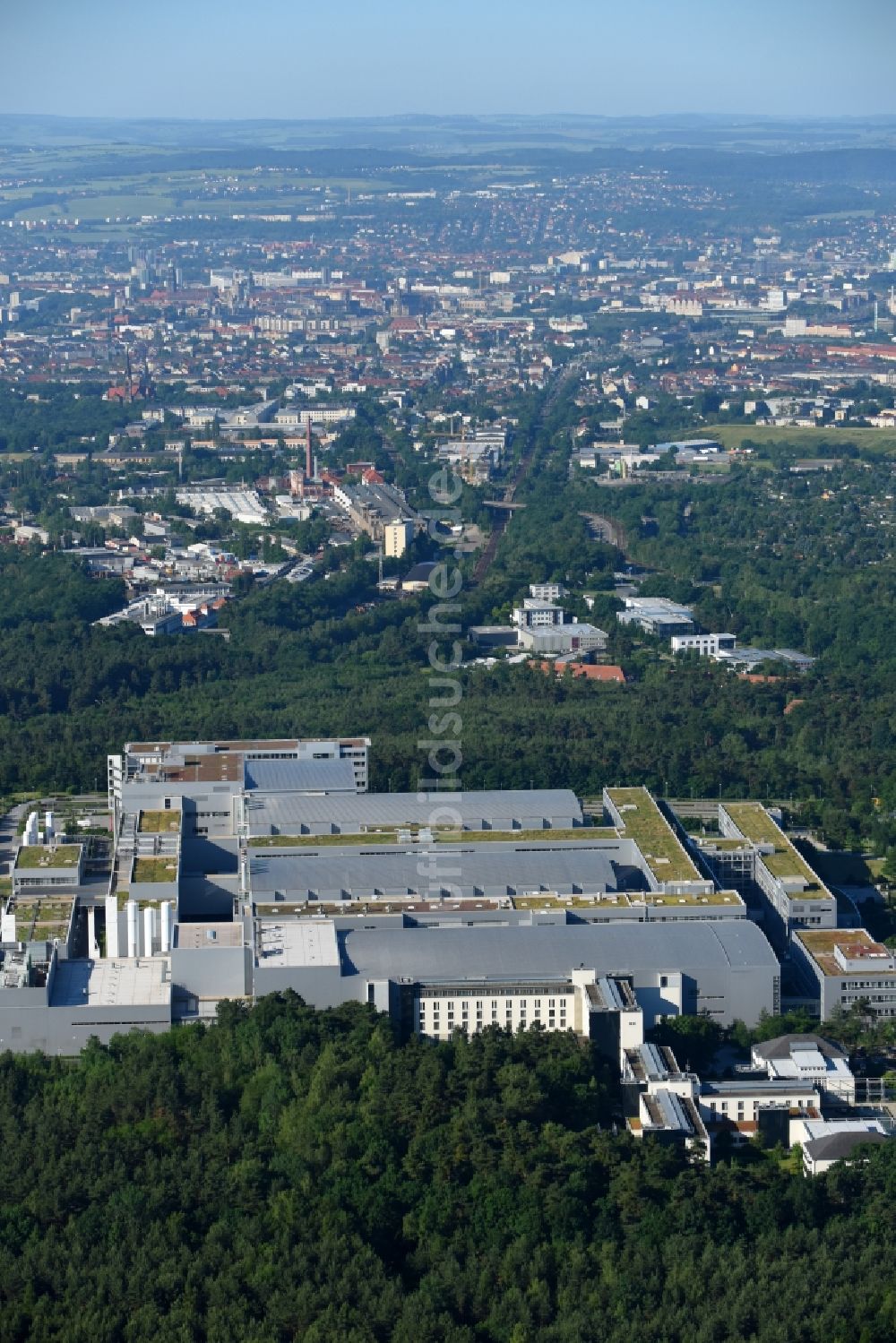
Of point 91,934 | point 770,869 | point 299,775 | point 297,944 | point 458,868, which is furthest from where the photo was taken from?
point 299,775

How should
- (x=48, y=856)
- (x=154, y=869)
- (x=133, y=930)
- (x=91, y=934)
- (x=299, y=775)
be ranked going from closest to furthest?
(x=133, y=930), (x=91, y=934), (x=154, y=869), (x=48, y=856), (x=299, y=775)

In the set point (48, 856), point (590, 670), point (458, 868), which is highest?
point (458, 868)

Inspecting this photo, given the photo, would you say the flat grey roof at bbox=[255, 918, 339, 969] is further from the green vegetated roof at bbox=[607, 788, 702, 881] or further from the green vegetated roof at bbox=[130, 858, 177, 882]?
the green vegetated roof at bbox=[607, 788, 702, 881]

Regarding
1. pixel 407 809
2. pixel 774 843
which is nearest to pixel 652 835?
pixel 774 843

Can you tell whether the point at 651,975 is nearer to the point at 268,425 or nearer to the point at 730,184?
the point at 268,425

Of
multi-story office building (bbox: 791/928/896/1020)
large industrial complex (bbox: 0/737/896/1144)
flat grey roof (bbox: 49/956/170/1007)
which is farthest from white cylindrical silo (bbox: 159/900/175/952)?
multi-story office building (bbox: 791/928/896/1020)

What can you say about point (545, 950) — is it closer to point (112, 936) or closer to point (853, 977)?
point (853, 977)

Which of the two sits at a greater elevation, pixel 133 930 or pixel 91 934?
→ pixel 133 930
